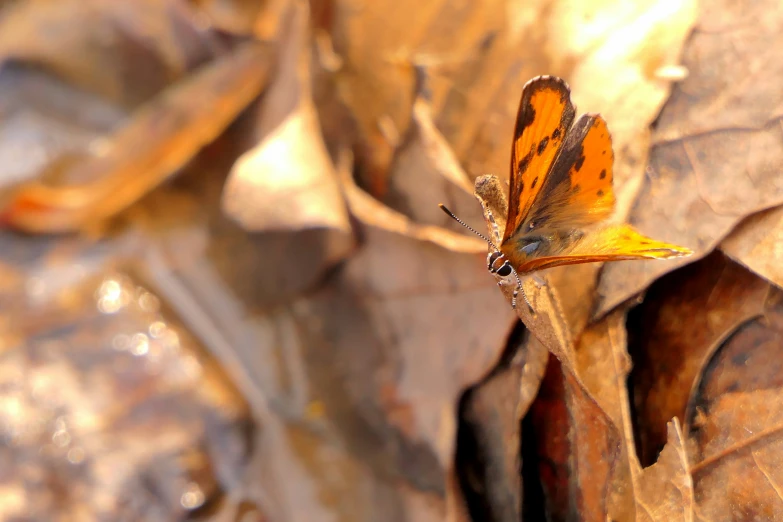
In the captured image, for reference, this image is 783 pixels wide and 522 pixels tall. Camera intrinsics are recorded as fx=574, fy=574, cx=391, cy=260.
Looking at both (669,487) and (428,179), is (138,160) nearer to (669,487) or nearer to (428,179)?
(428,179)

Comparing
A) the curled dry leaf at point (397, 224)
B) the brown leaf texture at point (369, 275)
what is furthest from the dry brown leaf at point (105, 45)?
the curled dry leaf at point (397, 224)

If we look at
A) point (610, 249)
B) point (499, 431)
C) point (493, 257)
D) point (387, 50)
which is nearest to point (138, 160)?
point (387, 50)

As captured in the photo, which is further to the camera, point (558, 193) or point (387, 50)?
point (387, 50)

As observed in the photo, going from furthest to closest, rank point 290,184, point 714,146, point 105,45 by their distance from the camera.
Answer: point 105,45
point 290,184
point 714,146

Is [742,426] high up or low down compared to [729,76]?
down

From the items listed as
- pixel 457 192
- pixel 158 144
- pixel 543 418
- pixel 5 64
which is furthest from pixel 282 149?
pixel 5 64

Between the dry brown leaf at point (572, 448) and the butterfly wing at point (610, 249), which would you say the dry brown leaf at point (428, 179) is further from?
the dry brown leaf at point (572, 448)

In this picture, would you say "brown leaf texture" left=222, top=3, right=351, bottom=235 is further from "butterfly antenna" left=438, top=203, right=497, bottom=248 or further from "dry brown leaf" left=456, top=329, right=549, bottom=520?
"dry brown leaf" left=456, top=329, right=549, bottom=520
